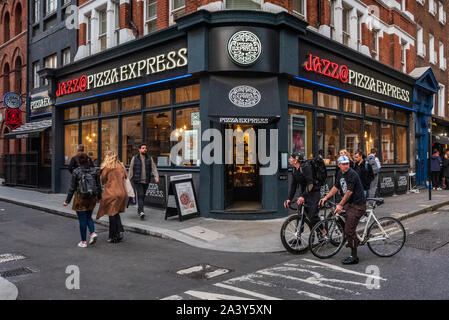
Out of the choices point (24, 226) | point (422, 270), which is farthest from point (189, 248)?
point (24, 226)

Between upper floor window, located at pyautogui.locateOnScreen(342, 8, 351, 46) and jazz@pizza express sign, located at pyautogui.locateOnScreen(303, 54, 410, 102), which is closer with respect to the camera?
jazz@pizza express sign, located at pyautogui.locateOnScreen(303, 54, 410, 102)

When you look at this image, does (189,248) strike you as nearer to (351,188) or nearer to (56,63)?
(351,188)

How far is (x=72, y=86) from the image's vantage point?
654 inches

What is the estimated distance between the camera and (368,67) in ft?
51.4

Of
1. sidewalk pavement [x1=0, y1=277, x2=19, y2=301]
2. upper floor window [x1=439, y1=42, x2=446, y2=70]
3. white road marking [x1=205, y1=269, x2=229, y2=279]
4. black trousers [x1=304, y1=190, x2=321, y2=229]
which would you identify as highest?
upper floor window [x1=439, y1=42, x2=446, y2=70]

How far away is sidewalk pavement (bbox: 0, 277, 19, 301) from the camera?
482 centimetres

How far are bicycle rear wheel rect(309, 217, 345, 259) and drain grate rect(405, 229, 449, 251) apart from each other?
1.93 m

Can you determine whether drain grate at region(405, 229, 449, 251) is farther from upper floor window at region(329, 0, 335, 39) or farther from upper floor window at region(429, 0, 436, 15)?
upper floor window at region(429, 0, 436, 15)

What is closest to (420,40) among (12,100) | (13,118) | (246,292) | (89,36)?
(89,36)

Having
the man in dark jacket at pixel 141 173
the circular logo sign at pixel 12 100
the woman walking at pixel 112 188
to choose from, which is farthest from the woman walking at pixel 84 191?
the circular logo sign at pixel 12 100

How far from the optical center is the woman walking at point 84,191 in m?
7.59

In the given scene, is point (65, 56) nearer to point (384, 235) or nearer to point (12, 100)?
point (12, 100)

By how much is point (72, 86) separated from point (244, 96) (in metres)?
9.46

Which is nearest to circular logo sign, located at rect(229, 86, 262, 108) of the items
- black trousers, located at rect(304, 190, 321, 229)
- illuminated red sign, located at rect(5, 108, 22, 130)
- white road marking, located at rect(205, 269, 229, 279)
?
black trousers, located at rect(304, 190, 321, 229)
